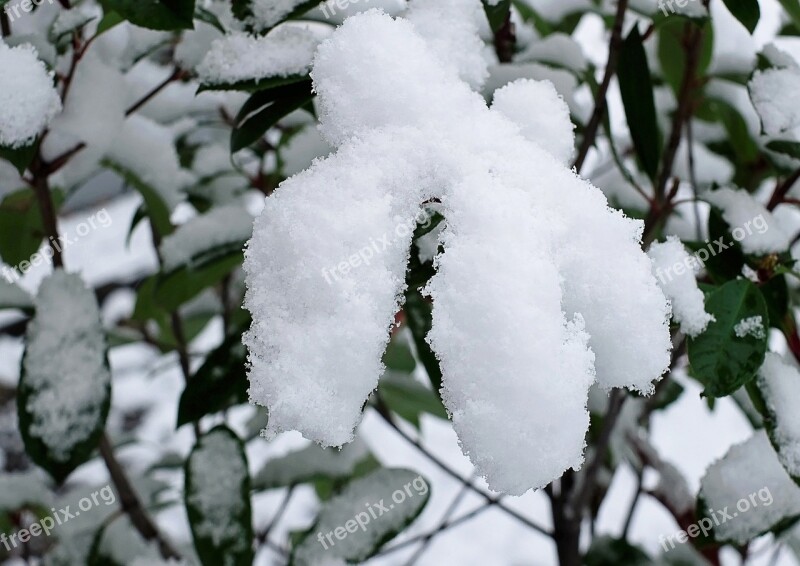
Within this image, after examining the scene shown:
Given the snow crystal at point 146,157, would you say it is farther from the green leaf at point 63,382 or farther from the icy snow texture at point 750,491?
the icy snow texture at point 750,491

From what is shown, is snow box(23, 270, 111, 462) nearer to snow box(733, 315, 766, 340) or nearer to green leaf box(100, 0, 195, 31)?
green leaf box(100, 0, 195, 31)

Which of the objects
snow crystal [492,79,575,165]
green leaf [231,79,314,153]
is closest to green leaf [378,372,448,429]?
green leaf [231,79,314,153]

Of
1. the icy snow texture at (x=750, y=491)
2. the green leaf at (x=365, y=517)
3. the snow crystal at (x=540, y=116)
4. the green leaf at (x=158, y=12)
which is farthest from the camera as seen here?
the green leaf at (x=365, y=517)

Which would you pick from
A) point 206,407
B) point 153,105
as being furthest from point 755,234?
point 153,105

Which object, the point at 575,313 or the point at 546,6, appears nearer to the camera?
the point at 575,313

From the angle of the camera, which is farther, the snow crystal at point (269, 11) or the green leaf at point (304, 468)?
the green leaf at point (304, 468)

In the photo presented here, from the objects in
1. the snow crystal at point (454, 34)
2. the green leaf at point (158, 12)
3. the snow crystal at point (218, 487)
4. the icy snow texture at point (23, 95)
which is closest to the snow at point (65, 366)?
the snow crystal at point (218, 487)

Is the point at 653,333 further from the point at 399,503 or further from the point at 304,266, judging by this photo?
the point at 399,503

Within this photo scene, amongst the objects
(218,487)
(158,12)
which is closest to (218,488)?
(218,487)
